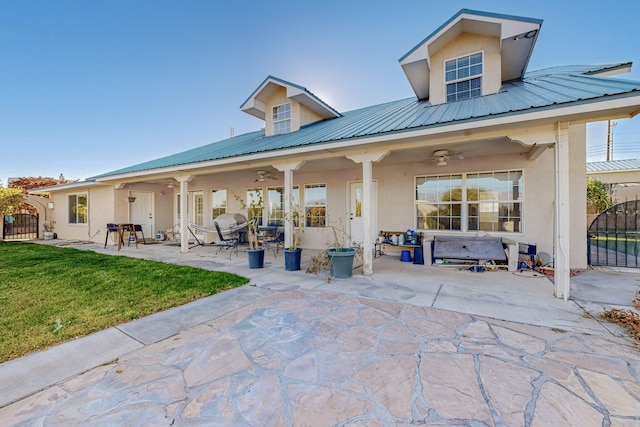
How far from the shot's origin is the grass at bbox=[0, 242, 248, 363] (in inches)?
120

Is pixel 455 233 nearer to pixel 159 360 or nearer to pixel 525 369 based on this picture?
pixel 525 369

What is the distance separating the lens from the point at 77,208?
1335cm

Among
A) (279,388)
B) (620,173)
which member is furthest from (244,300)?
(620,173)

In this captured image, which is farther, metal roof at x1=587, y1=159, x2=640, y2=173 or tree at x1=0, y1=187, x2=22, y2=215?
metal roof at x1=587, y1=159, x2=640, y2=173

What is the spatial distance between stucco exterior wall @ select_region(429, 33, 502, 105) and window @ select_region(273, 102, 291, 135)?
4.73 metres

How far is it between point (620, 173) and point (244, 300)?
1981cm

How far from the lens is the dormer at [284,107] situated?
9.00m

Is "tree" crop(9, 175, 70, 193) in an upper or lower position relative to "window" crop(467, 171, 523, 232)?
upper

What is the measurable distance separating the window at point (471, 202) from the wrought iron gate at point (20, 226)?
19336 mm

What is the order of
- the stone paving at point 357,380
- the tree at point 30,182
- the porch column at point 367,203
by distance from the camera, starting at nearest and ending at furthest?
the stone paving at point 357,380 → the porch column at point 367,203 → the tree at point 30,182

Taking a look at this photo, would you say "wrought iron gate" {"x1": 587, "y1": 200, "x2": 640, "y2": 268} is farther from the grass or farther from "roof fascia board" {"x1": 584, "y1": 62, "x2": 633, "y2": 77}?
the grass

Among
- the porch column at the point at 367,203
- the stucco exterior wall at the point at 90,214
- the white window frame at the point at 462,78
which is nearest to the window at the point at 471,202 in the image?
the white window frame at the point at 462,78

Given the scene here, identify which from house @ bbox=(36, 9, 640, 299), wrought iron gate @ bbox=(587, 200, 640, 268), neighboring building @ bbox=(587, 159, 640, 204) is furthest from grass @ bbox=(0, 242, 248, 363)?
neighboring building @ bbox=(587, 159, 640, 204)

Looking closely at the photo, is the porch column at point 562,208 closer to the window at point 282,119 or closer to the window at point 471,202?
the window at point 471,202
